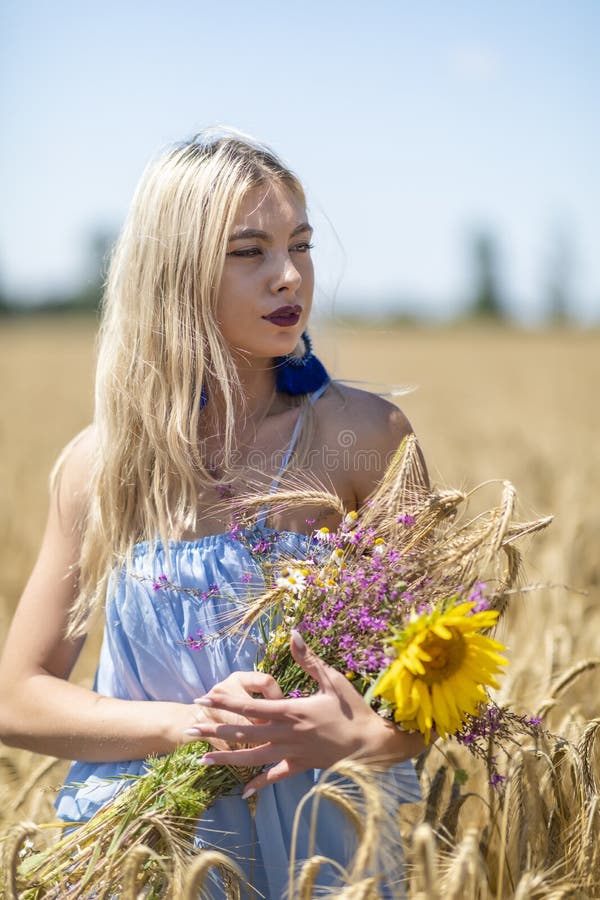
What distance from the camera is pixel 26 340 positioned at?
33.2 m

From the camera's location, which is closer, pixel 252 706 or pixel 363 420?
pixel 252 706

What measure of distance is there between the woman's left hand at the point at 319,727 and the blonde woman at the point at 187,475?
8.2 inches

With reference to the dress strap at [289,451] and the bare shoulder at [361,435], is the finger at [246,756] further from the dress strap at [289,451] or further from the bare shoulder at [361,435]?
the bare shoulder at [361,435]

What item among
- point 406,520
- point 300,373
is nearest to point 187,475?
point 300,373

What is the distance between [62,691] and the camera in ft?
6.42

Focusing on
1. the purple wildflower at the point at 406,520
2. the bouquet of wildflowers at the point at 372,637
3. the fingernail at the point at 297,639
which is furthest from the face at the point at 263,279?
the fingernail at the point at 297,639

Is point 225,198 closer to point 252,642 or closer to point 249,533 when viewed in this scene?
point 249,533

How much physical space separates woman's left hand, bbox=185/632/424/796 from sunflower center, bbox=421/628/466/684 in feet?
0.55

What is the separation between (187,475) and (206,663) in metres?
0.39

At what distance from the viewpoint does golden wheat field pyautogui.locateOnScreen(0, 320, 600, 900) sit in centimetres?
176

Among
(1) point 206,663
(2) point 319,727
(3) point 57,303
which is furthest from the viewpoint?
(3) point 57,303

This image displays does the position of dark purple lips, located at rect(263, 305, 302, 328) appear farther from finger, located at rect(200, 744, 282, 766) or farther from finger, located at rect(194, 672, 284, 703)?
finger, located at rect(200, 744, 282, 766)

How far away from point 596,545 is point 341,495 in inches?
119

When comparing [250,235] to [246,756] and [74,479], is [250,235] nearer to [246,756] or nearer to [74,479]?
[74,479]
